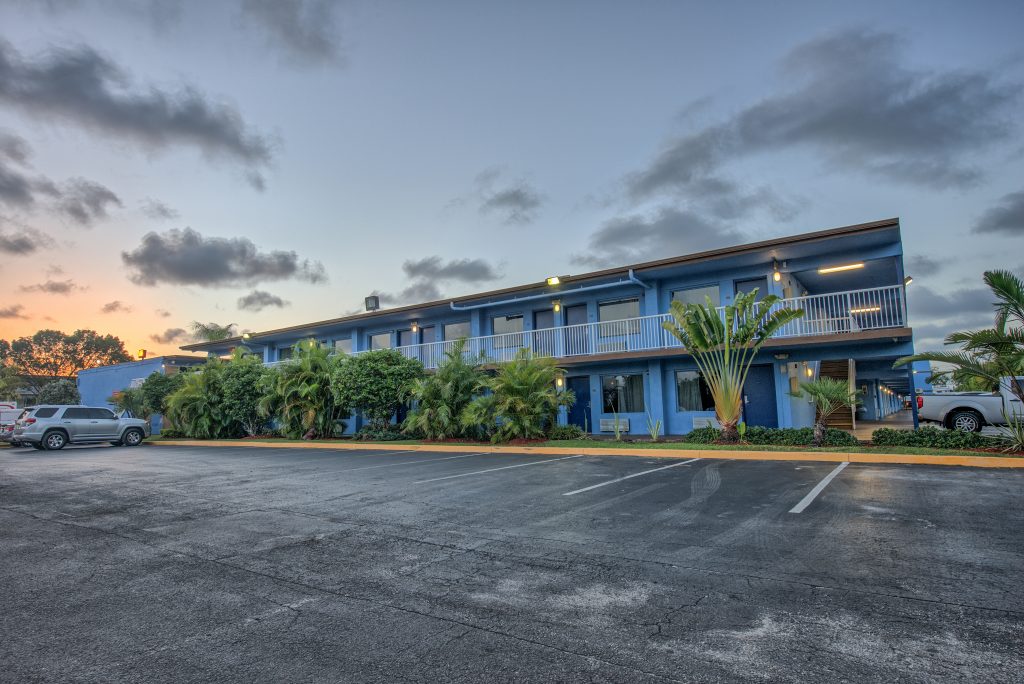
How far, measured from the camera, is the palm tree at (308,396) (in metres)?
21.0

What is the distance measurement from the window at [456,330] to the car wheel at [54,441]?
54.2 feet

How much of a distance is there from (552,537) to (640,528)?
1056mm

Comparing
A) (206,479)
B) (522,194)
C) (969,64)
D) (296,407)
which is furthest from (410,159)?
(969,64)

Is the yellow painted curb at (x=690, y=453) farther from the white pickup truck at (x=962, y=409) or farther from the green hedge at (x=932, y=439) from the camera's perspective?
the white pickup truck at (x=962, y=409)

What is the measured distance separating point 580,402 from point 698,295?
250 inches

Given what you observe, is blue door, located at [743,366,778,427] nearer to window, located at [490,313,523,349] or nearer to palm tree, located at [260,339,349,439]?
window, located at [490,313,523,349]

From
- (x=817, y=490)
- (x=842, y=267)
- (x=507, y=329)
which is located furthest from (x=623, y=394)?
(x=817, y=490)

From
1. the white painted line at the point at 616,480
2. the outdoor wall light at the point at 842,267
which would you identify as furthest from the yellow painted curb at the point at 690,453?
the outdoor wall light at the point at 842,267

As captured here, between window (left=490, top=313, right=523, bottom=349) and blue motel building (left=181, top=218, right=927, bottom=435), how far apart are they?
0.05 meters

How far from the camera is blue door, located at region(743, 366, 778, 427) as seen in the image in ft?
57.4

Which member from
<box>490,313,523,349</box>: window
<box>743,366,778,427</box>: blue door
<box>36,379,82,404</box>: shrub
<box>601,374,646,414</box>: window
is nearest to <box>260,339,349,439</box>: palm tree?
<box>490,313,523,349</box>: window

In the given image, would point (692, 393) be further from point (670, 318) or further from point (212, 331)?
point (212, 331)

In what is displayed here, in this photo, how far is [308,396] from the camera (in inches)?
827

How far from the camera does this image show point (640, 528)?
5602 mm
